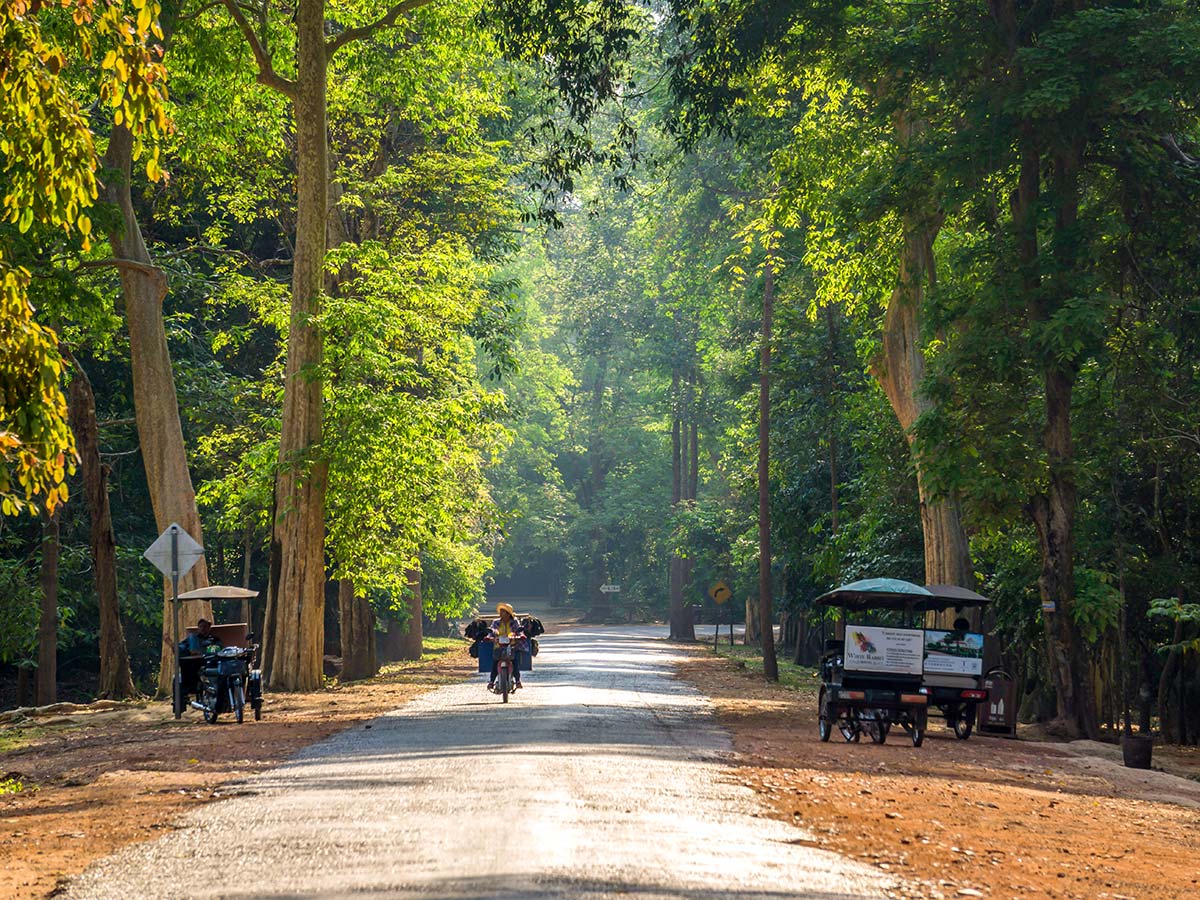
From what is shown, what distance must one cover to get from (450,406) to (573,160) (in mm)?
5865

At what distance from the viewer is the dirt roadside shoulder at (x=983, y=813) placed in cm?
1118

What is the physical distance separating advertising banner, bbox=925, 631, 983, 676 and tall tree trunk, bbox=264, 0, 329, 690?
1284 centimetres

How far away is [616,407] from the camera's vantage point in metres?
104

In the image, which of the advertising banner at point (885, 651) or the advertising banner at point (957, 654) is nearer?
the advertising banner at point (885, 651)

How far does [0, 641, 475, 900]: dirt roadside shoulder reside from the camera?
11.6 metres

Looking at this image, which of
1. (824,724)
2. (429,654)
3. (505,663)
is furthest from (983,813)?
(429,654)

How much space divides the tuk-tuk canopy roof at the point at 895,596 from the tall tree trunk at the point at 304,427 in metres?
10.9

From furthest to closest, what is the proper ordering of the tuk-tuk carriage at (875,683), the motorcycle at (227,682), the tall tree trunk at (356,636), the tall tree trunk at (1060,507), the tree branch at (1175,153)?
1. the tall tree trunk at (356,636)
2. the tall tree trunk at (1060,507)
3. the tree branch at (1175,153)
4. the motorcycle at (227,682)
5. the tuk-tuk carriage at (875,683)

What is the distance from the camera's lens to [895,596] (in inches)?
997

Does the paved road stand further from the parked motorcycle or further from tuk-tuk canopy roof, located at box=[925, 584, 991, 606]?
tuk-tuk canopy roof, located at box=[925, 584, 991, 606]

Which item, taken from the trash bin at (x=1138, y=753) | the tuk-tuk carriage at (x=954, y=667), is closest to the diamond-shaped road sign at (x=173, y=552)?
the tuk-tuk carriage at (x=954, y=667)

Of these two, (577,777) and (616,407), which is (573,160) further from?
(616,407)

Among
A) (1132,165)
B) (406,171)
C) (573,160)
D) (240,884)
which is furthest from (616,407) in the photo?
(240,884)

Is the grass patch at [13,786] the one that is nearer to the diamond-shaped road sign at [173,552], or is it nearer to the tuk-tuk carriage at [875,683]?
the diamond-shaped road sign at [173,552]
